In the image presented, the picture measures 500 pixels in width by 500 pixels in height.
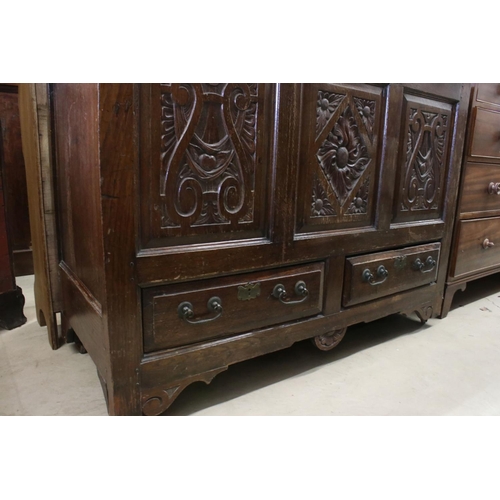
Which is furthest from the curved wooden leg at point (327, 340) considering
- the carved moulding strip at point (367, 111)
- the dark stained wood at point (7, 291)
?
the dark stained wood at point (7, 291)

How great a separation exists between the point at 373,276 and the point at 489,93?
771 mm

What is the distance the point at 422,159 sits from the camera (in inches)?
44.9

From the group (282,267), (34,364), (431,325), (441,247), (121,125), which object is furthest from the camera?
(431,325)

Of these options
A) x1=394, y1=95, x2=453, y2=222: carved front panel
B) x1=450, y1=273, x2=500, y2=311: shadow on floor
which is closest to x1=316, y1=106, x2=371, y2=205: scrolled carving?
x1=394, y1=95, x2=453, y2=222: carved front panel

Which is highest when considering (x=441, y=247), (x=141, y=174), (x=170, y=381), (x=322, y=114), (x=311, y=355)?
(x=322, y=114)

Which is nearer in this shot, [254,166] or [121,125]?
[121,125]

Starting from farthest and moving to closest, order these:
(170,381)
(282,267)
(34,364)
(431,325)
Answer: (431,325)
(34,364)
(282,267)
(170,381)

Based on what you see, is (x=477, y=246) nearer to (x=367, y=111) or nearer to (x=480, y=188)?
(x=480, y=188)

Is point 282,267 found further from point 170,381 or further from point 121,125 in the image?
point 121,125

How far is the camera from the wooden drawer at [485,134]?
4.11 ft

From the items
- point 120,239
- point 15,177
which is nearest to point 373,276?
point 120,239
